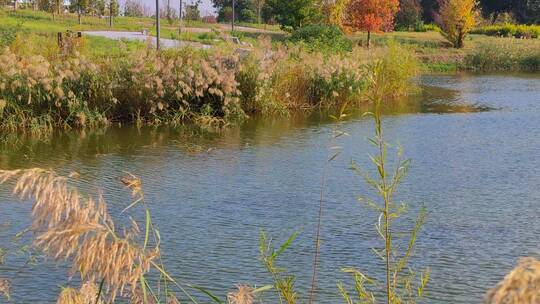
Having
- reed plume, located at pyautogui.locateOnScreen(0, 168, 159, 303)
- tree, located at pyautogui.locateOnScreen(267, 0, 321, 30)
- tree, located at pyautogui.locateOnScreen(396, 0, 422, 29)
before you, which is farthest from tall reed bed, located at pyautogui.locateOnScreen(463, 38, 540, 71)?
reed plume, located at pyautogui.locateOnScreen(0, 168, 159, 303)

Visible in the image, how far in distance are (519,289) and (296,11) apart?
104ft

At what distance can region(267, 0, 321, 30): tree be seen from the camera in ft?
106

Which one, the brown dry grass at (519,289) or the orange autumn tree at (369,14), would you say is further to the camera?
the orange autumn tree at (369,14)

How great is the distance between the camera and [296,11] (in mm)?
32500

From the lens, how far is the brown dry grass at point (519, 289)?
1270 millimetres

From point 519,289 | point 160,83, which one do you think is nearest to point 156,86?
point 160,83

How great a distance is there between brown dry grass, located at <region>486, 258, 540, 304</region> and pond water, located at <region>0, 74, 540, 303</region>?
1.77 m

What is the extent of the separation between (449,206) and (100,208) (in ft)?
18.2

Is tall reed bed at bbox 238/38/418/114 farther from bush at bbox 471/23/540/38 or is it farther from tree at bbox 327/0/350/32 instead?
bush at bbox 471/23/540/38

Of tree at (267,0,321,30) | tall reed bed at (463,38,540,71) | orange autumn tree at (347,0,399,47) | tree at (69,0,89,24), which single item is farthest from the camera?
tree at (69,0,89,24)

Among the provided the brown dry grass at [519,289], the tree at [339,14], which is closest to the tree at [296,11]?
the tree at [339,14]

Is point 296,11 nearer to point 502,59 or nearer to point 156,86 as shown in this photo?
point 502,59

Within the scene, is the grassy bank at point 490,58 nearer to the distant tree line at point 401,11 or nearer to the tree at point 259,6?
the distant tree line at point 401,11

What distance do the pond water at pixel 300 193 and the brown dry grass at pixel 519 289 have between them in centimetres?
177
